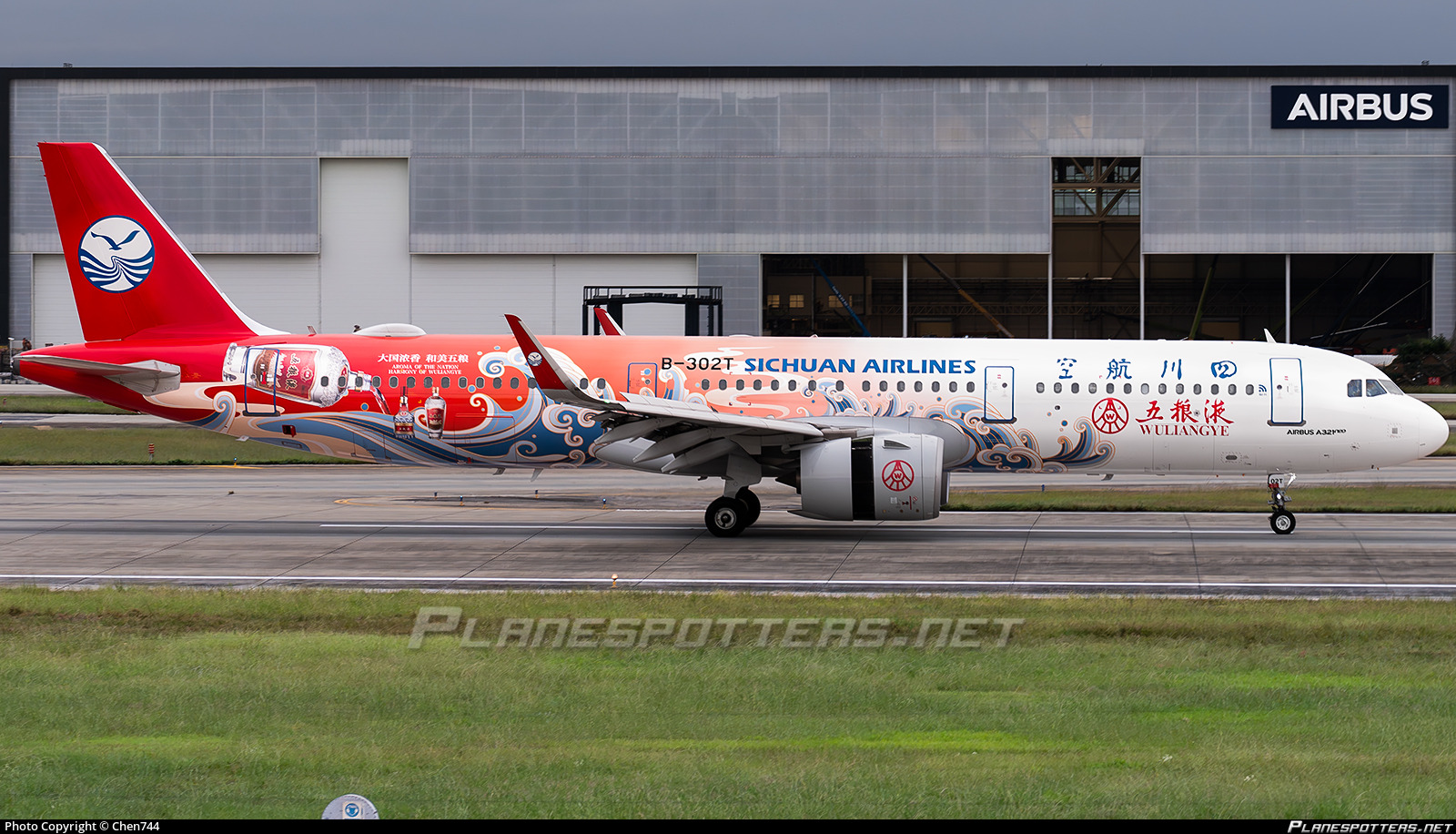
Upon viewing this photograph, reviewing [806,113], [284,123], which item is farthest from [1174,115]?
[284,123]

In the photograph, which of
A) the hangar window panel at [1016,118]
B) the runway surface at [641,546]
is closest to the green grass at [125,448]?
the runway surface at [641,546]

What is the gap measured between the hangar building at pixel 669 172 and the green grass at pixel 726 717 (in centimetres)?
5119

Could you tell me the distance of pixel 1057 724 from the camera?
35.2 feet

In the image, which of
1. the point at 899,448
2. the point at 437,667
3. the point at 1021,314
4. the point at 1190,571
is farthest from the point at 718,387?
the point at 1021,314

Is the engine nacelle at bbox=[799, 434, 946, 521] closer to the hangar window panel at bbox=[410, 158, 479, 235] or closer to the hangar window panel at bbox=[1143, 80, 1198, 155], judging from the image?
the hangar window panel at bbox=[410, 158, 479, 235]

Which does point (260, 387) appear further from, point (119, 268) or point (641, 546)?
point (641, 546)

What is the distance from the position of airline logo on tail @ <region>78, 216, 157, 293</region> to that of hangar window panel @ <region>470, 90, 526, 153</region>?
42.0m

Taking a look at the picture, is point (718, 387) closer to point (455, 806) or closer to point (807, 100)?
point (455, 806)

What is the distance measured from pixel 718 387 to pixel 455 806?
16.7m

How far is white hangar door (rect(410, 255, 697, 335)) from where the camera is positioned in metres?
67.2

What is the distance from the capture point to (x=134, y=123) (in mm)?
67250

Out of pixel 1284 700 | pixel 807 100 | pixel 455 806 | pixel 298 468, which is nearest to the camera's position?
pixel 455 806

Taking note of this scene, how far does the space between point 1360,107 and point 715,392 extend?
54.0 meters

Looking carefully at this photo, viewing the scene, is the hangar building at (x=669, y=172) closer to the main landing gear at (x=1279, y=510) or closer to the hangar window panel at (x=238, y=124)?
the hangar window panel at (x=238, y=124)
